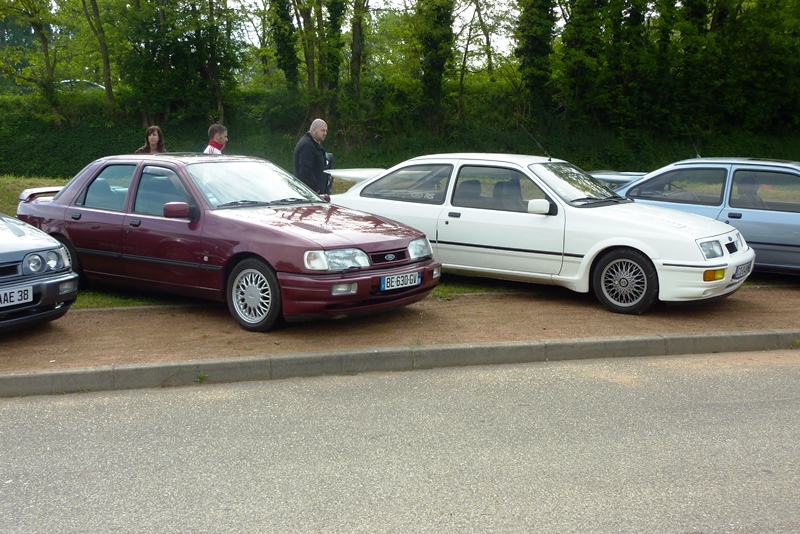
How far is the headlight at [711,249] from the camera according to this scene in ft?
26.7

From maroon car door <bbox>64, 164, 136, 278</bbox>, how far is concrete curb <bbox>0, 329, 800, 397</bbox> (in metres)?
2.49

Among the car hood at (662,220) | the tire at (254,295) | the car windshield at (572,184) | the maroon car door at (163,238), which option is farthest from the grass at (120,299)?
the car hood at (662,220)

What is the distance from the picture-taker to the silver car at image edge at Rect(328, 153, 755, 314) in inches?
323

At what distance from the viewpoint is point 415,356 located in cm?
675

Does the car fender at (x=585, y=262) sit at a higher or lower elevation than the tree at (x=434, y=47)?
lower

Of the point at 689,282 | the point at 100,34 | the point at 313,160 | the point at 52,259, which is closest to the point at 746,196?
the point at 689,282

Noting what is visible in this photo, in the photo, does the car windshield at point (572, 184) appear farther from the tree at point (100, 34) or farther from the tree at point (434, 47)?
the tree at point (100, 34)

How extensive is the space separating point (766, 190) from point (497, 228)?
3775 millimetres

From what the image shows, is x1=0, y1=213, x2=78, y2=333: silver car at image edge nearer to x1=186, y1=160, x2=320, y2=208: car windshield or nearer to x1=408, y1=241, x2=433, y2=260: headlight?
x1=186, y1=160, x2=320, y2=208: car windshield

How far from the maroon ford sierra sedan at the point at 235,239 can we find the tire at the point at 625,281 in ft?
6.16

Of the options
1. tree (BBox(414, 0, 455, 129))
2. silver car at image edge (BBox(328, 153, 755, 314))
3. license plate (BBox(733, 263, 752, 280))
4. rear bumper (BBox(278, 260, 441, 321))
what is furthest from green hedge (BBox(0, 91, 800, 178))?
rear bumper (BBox(278, 260, 441, 321))

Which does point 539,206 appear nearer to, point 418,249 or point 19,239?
point 418,249

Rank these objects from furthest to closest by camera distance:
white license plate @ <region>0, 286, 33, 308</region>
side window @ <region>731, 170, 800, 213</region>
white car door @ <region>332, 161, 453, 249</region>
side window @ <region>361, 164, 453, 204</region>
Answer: side window @ <region>731, 170, 800, 213</region>
side window @ <region>361, 164, 453, 204</region>
white car door @ <region>332, 161, 453, 249</region>
white license plate @ <region>0, 286, 33, 308</region>

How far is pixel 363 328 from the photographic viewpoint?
7.66m
